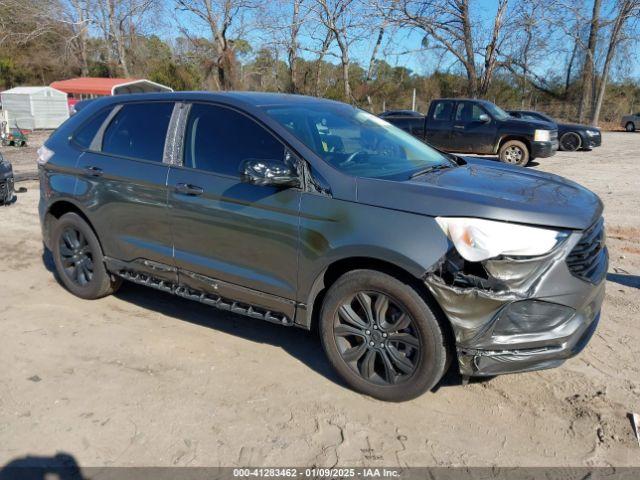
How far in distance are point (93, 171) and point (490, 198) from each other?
322cm

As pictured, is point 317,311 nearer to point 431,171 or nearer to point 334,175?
point 334,175

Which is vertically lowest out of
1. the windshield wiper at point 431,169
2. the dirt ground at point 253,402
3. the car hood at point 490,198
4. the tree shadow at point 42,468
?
the tree shadow at point 42,468

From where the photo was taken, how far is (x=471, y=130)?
14117 mm

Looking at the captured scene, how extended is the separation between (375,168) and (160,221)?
167cm

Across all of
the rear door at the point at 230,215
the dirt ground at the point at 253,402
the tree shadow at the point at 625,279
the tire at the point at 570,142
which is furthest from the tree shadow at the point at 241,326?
the tire at the point at 570,142

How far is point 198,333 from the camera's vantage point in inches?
167

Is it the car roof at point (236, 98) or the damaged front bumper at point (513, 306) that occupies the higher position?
the car roof at point (236, 98)

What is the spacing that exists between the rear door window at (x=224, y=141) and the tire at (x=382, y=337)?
1.03 meters

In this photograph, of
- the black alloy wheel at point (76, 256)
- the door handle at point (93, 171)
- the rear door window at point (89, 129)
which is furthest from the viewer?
the black alloy wheel at point (76, 256)

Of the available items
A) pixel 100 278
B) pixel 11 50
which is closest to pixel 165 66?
pixel 11 50

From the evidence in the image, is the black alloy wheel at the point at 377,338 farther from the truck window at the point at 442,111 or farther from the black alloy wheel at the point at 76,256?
the truck window at the point at 442,111

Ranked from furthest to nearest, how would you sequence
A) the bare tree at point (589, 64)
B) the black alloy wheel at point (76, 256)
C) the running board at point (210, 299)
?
the bare tree at point (589, 64)
the black alloy wheel at point (76, 256)
the running board at point (210, 299)

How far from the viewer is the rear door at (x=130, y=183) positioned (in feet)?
13.5

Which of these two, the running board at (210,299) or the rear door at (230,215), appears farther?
the running board at (210,299)
